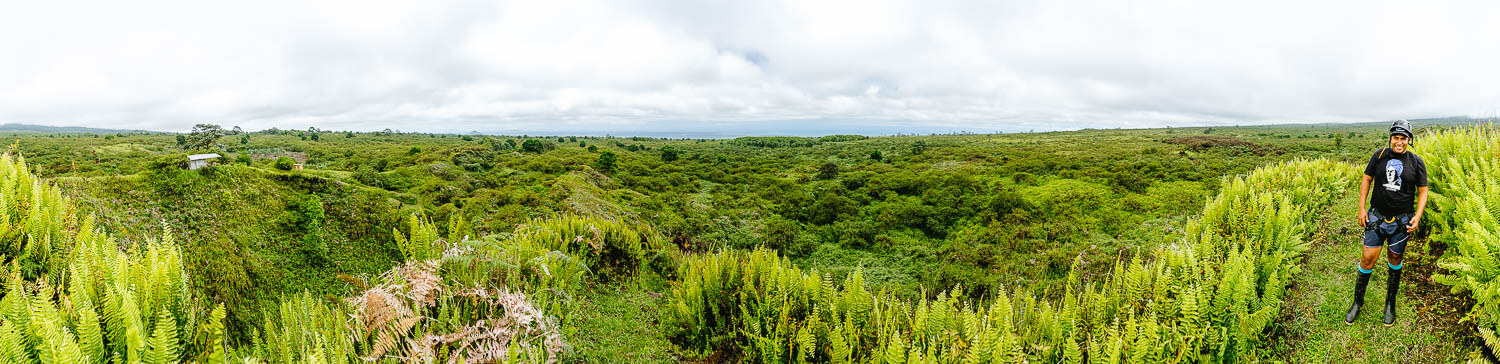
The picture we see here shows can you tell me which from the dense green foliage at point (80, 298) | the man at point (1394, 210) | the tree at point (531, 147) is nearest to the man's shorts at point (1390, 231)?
the man at point (1394, 210)

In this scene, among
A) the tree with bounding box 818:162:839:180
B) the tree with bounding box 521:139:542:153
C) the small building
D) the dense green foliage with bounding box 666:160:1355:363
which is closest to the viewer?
the dense green foliage with bounding box 666:160:1355:363

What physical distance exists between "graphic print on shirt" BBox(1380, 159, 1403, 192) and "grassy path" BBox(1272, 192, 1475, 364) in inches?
43.0

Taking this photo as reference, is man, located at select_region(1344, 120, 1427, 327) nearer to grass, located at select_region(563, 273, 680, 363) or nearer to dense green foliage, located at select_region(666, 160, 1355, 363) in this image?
dense green foliage, located at select_region(666, 160, 1355, 363)

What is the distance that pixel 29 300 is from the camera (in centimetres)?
251

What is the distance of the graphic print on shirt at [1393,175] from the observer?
4.53 metres

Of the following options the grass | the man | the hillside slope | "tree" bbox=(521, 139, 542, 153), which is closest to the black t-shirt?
the man

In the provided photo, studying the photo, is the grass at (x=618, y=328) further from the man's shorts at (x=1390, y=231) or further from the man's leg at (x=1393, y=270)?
the man's shorts at (x=1390, y=231)

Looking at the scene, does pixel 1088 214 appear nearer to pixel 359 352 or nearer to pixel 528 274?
pixel 528 274

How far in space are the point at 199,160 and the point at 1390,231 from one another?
43.9 ft

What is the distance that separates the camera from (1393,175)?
4559 millimetres

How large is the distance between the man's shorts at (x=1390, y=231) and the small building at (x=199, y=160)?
1323cm

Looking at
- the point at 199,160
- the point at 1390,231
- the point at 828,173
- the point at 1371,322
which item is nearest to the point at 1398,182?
the point at 1390,231

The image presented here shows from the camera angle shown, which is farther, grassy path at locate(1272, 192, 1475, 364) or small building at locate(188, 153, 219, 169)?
small building at locate(188, 153, 219, 169)

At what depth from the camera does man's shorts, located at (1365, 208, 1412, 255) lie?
4527mm
